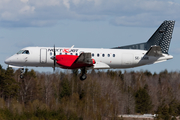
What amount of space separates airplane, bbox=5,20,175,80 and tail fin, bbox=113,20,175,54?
0.71 meters

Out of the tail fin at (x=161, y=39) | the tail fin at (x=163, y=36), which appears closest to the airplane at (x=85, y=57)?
the tail fin at (x=161, y=39)

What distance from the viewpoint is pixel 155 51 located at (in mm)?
42094

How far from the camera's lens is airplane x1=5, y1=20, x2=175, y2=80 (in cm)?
4000

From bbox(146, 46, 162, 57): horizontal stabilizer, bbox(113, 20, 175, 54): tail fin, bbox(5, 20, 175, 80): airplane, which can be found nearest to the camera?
bbox(5, 20, 175, 80): airplane

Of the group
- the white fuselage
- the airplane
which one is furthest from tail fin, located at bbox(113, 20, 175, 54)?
the white fuselage

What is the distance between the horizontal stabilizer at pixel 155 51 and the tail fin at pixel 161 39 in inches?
83.4

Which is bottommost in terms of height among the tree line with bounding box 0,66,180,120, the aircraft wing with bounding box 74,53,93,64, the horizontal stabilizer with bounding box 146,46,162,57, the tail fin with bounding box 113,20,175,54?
Result: the tree line with bounding box 0,66,180,120

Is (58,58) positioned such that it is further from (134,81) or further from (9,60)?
(134,81)

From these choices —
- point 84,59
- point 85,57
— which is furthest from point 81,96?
point 85,57

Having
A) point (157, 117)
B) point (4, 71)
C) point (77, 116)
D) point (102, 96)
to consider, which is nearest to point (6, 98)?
point (4, 71)

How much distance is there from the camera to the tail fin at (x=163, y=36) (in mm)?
44812

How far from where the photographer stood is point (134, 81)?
10531 cm

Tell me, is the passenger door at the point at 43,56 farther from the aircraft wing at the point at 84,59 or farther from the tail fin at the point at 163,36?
the tail fin at the point at 163,36

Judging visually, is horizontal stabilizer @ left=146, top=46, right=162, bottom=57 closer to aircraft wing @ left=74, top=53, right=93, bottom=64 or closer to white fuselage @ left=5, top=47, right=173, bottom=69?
white fuselage @ left=5, top=47, right=173, bottom=69
